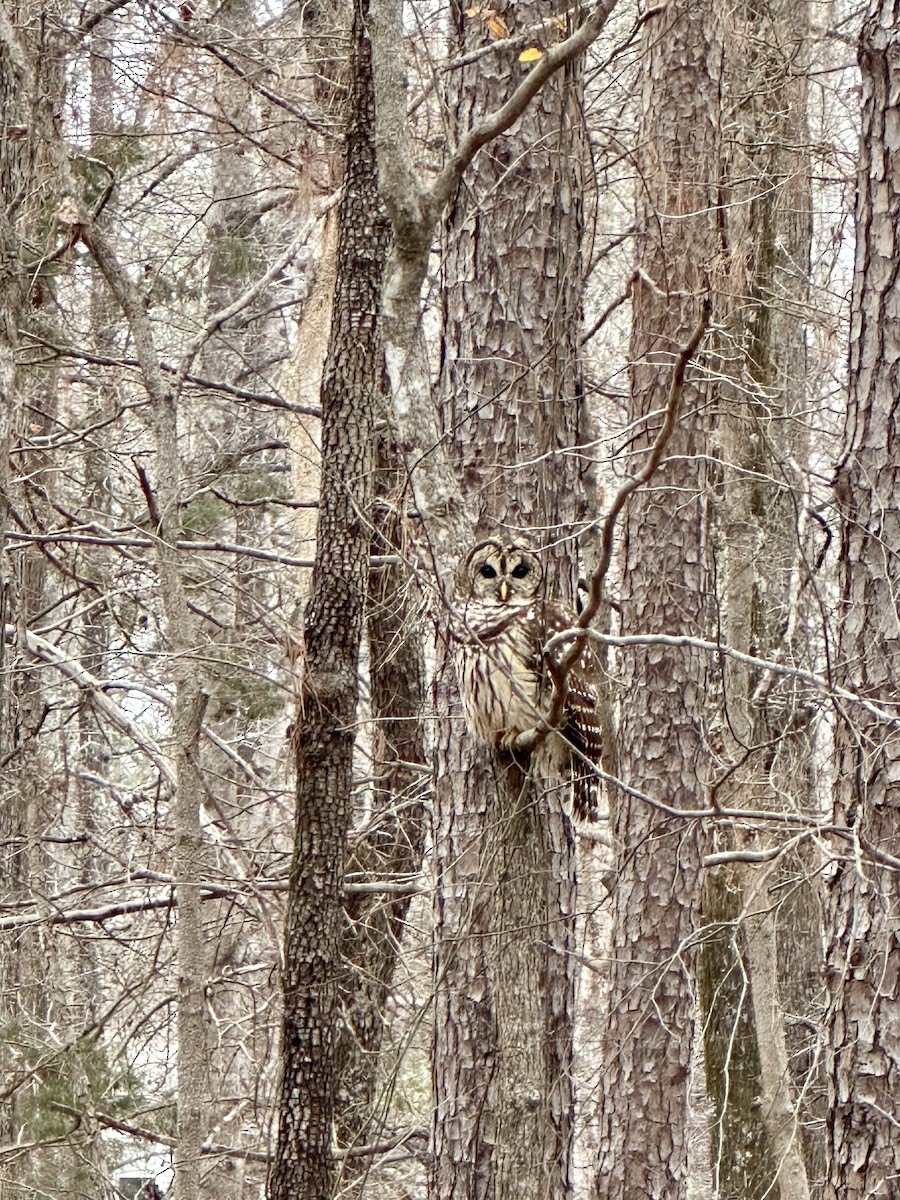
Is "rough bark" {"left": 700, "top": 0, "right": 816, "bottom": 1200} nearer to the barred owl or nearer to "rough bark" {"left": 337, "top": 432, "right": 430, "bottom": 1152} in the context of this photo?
"rough bark" {"left": 337, "top": 432, "right": 430, "bottom": 1152}

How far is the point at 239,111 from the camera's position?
9820mm

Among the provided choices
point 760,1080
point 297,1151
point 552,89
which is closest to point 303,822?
point 297,1151

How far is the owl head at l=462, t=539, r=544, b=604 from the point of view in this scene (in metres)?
5.03

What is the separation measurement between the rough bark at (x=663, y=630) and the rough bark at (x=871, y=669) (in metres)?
2.82

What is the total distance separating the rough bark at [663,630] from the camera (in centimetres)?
823

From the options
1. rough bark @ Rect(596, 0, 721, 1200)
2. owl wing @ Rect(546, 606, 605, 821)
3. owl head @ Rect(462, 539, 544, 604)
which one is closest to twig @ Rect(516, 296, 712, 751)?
owl wing @ Rect(546, 606, 605, 821)

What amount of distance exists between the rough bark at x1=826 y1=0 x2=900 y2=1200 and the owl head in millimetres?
1000

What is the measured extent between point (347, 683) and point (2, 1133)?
476cm

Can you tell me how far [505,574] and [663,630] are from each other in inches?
142

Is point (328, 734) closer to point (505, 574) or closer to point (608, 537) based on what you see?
point (505, 574)

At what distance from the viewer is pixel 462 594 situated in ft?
15.3

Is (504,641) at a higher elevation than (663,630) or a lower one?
lower

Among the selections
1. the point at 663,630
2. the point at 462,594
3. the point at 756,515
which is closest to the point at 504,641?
the point at 462,594

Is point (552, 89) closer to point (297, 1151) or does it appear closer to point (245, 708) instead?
point (297, 1151)
